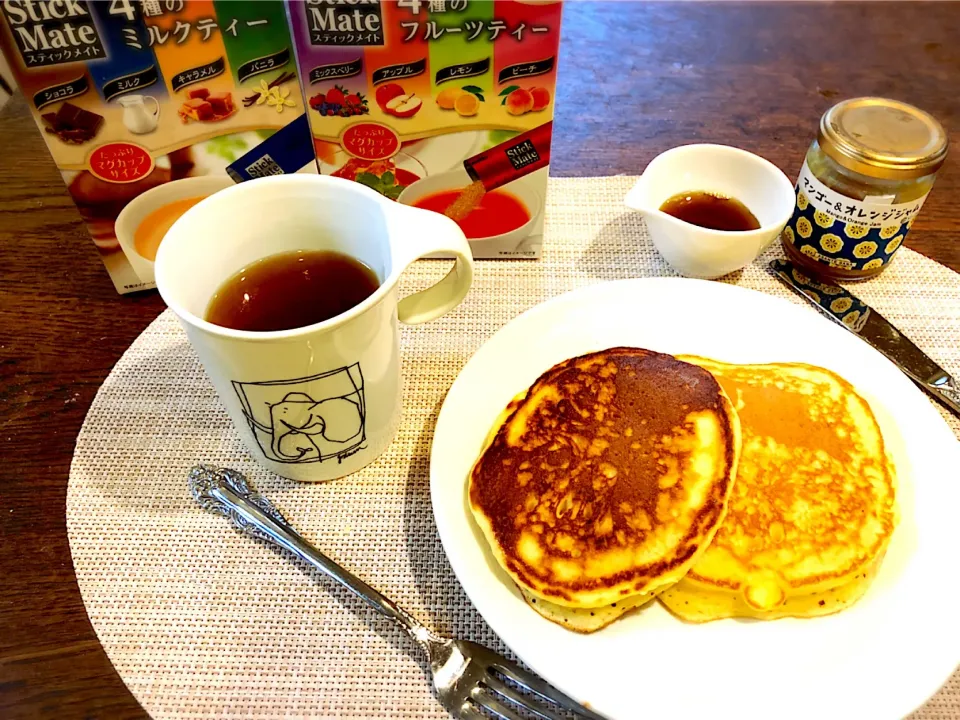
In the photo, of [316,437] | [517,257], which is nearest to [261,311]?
[316,437]

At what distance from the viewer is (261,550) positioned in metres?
1.02

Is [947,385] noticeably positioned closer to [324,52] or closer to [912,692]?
[912,692]

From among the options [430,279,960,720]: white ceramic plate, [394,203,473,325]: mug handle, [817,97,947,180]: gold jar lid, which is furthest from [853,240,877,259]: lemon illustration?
[394,203,473,325]: mug handle

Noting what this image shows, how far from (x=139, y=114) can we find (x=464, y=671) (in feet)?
3.31

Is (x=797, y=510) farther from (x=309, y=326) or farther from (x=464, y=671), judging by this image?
(x=309, y=326)

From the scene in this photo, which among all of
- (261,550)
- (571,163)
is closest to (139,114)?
(261,550)

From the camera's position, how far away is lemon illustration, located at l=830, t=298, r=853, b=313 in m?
1.32

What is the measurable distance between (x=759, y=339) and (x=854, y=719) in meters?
0.59

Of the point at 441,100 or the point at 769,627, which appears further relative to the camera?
the point at 441,100

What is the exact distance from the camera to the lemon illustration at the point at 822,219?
1.30 meters

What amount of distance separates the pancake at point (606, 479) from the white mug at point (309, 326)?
8.1 inches

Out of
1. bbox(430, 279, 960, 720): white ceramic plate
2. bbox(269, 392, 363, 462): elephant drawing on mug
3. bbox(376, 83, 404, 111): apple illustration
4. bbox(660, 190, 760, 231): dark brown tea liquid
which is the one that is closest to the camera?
bbox(430, 279, 960, 720): white ceramic plate

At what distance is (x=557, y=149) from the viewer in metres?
1.71

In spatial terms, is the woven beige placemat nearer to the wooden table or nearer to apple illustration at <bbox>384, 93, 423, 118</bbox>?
the wooden table
